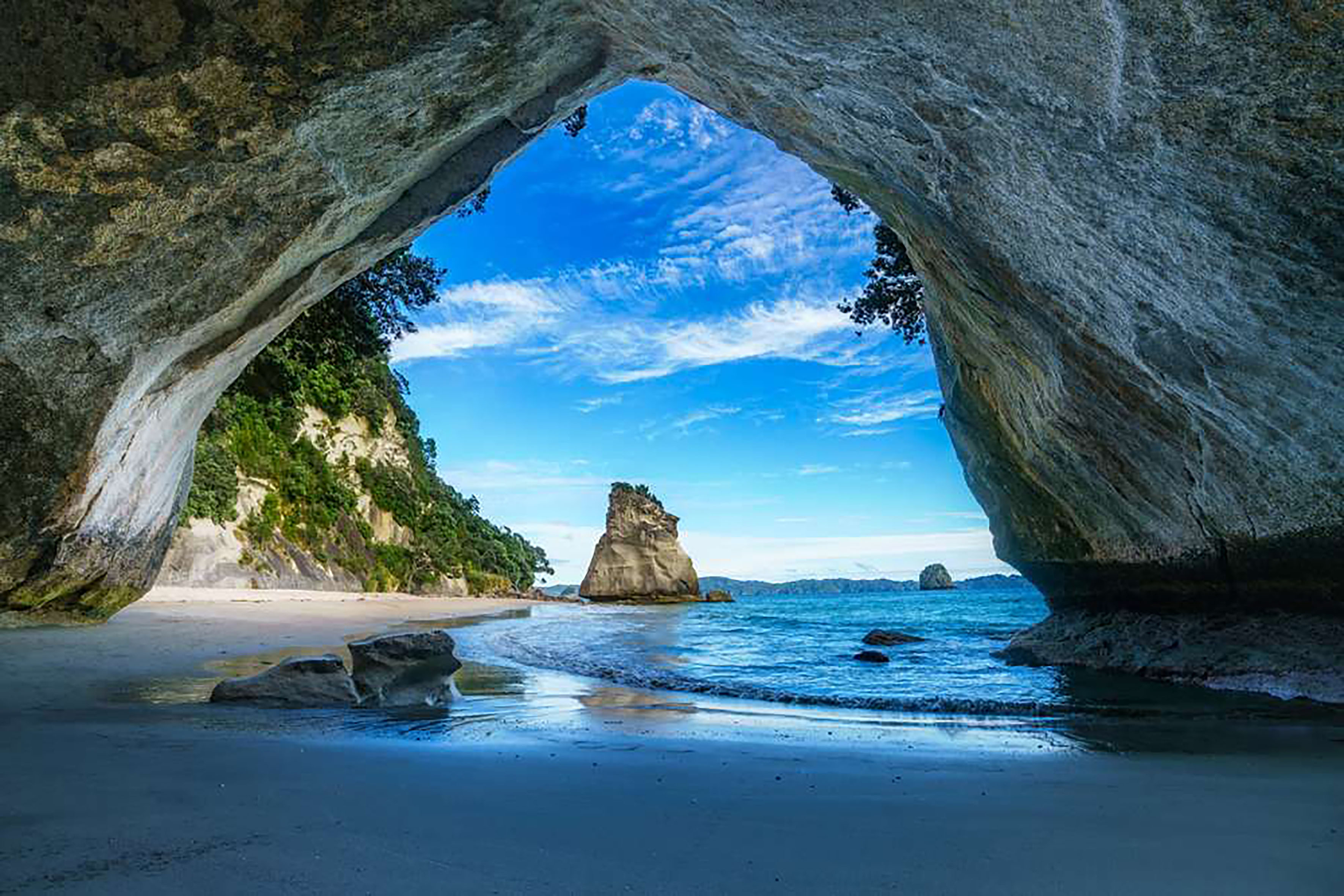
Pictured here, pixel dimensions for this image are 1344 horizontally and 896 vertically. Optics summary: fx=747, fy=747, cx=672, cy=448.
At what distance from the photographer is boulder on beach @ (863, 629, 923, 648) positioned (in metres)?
14.8

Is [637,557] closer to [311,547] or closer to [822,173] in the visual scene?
[311,547]

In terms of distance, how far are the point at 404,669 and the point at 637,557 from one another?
4669 centimetres

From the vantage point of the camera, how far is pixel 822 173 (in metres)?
7.62

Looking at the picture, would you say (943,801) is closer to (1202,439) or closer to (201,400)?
(1202,439)

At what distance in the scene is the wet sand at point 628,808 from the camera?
2.02 metres

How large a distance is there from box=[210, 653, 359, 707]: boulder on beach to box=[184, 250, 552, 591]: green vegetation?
7.43 meters

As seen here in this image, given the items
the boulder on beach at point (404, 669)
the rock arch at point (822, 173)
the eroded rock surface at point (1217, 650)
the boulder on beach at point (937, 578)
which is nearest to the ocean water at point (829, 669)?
the eroded rock surface at point (1217, 650)

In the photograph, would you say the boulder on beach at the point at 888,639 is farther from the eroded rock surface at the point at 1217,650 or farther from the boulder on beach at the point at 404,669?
the boulder on beach at the point at 404,669

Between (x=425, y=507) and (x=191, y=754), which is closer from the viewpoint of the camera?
(x=191, y=754)

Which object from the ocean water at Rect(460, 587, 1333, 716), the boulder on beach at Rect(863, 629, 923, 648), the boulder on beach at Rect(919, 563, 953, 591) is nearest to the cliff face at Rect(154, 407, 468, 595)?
the ocean water at Rect(460, 587, 1333, 716)

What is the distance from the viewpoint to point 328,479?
28.4 meters

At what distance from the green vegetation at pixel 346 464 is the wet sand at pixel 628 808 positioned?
324 inches

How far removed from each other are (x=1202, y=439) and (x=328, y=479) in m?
28.2

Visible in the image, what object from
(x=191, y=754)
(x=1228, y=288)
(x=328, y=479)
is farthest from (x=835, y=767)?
(x=328, y=479)
